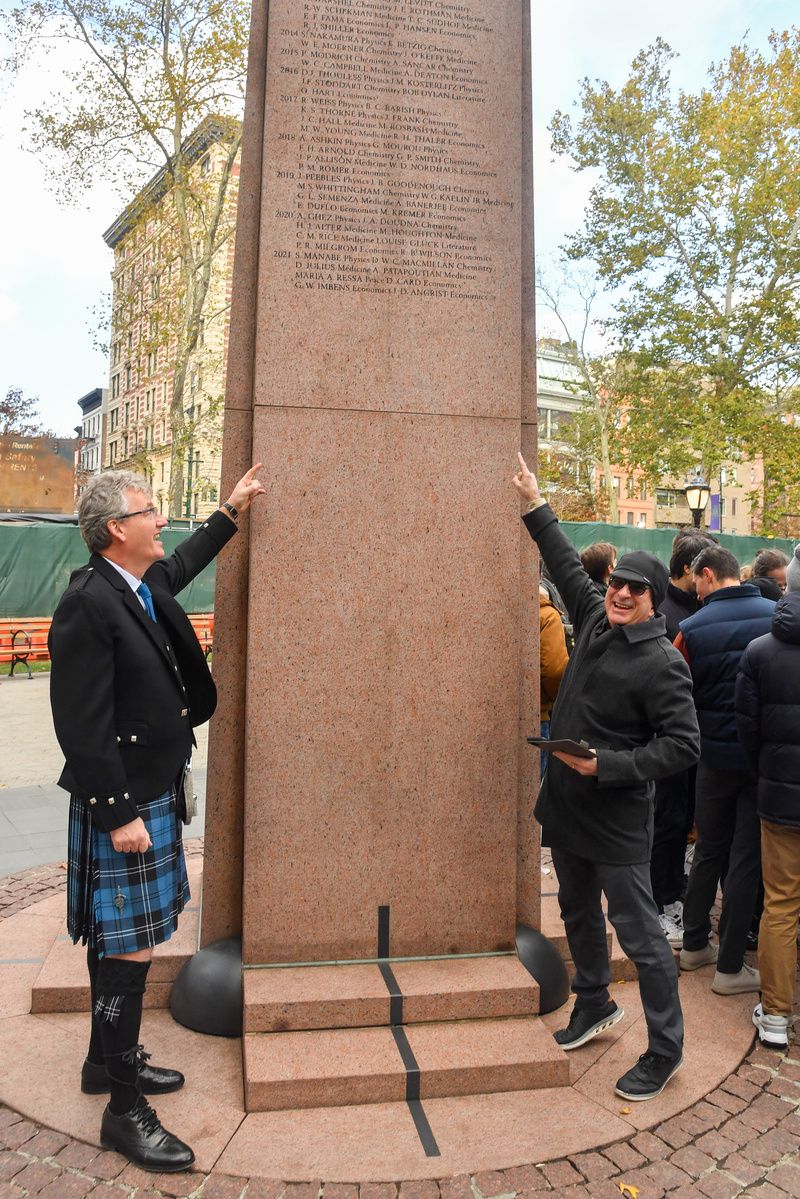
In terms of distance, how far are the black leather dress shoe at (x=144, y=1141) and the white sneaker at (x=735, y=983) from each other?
260 cm

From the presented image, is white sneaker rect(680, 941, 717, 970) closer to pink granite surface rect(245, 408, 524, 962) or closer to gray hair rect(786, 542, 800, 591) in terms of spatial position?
pink granite surface rect(245, 408, 524, 962)

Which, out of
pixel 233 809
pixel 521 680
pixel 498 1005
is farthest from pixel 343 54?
pixel 498 1005

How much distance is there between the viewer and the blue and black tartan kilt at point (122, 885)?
3.15 metres

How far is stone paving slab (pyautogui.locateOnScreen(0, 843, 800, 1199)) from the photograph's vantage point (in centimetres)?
300

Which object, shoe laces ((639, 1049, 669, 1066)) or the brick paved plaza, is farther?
shoe laces ((639, 1049, 669, 1066))

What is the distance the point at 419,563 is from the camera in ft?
13.7

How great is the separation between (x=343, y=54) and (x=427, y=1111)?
14.2ft

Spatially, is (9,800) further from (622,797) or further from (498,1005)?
(622,797)

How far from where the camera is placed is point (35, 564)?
18.5 metres

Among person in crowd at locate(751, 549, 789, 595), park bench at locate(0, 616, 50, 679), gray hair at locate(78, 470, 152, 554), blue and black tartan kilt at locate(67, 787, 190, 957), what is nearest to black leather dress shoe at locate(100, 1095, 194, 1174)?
blue and black tartan kilt at locate(67, 787, 190, 957)

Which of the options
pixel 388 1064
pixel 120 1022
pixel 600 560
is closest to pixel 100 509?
pixel 120 1022

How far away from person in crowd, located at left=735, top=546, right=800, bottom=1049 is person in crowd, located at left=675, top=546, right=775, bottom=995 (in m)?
0.35

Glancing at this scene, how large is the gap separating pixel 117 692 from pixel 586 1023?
2331 mm

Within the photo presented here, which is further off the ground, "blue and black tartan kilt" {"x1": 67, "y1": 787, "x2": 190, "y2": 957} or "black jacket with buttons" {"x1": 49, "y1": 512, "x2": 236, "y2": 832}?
"black jacket with buttons" {"x1": 49, "y1": 512, "x2": 236, "y2": 832}
